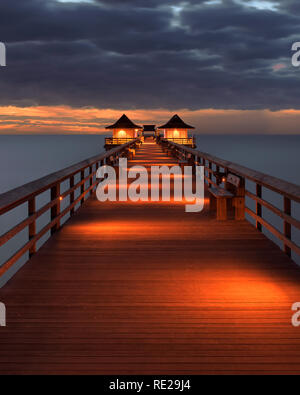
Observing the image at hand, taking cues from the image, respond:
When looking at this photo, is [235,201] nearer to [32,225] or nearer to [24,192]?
[32,225]

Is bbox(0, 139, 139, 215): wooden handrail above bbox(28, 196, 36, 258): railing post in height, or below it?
above

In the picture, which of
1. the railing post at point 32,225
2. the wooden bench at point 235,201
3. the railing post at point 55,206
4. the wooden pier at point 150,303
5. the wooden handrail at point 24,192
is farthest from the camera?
the wooden bench at point 235,201

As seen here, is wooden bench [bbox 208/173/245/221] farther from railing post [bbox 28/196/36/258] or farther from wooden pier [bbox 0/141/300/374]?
railing post [bbox 28/196/36/258]

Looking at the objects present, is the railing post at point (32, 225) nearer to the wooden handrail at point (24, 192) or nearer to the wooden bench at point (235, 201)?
the wooden handrail at point (24, 192)

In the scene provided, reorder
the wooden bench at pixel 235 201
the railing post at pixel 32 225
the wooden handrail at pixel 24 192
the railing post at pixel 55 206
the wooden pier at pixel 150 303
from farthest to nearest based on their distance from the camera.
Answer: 1. the wooden bench at pixel 235 201
2. the railing post at pixel 55 206
3. the railing post at pixel 32 225
4. the wooden handrail at pixel 24 192
5. the wooden pier at pixel 150 303

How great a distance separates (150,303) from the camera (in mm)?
3758

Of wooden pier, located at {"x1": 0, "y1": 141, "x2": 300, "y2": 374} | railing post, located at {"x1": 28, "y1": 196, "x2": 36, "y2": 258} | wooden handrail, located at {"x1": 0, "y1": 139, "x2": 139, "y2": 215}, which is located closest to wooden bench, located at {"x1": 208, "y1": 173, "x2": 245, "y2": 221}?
wooden pier, located at {"x1": 0, "y1": 141, "x2": 300, "y2": 374}

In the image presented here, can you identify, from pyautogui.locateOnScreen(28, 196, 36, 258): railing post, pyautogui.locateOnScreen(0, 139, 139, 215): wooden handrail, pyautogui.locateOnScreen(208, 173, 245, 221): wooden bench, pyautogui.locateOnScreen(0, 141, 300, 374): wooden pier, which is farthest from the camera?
pyautogui.locateOnScreen(208, 173, 245, 221): wooden bench

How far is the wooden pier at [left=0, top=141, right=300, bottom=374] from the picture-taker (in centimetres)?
283

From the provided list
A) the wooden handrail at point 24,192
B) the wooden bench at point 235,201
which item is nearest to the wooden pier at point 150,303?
the wooden handrail at point 24,192

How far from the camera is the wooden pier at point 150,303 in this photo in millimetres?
2828

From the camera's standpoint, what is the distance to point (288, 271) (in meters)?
4.65
